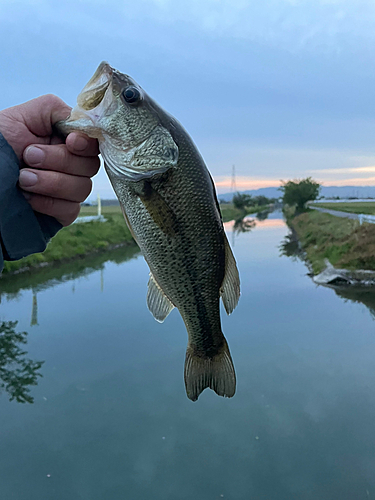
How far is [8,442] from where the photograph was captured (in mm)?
6828

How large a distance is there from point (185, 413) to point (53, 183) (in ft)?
22.8

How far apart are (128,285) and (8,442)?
30.2 ft

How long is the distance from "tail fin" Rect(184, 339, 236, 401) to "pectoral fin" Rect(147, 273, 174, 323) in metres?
0.29

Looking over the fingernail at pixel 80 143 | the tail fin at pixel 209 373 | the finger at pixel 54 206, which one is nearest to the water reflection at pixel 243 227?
the tail fin at pixel 209 373

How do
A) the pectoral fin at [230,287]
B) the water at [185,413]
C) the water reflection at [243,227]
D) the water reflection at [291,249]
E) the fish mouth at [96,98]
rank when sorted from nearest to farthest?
the fish mouth at [96,98]
the pectoral fin at [230,287]
the water at [185,413]
the water reflection at [291,249]
the water reflection at [243,227]

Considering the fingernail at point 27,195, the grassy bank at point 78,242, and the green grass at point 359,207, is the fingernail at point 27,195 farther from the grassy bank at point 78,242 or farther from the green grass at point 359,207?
the green grass at point 359,207

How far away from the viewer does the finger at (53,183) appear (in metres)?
1.68

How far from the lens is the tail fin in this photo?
1943 millimetres

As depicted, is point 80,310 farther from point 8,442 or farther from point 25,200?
point 25,200

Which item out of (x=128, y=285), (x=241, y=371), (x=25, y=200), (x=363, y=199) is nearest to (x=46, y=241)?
(x=25, y=200)

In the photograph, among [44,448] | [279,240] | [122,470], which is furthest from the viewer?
[279,240]

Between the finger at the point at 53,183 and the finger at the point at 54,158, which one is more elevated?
the finger at the point at 54,158

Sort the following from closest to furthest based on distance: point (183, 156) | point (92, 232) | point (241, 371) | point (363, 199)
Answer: point (183, 156)
point (241, 371)
point (363, 199)
point (92, 232)

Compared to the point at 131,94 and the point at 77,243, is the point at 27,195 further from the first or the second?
the point at 77,243
